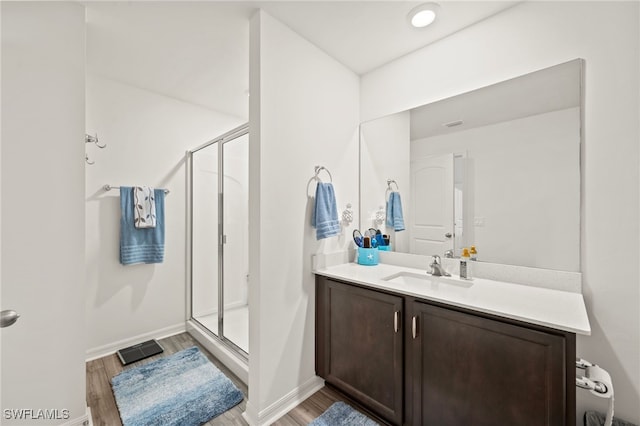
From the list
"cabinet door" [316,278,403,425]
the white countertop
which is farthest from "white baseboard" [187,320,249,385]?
the white countertop

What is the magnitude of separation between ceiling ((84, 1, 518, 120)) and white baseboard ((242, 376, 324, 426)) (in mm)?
2391

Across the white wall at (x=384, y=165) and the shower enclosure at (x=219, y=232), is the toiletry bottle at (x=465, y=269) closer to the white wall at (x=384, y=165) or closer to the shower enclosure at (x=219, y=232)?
the white wall at (x=384, y=165)

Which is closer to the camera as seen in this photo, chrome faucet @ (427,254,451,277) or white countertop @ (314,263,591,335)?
white countertop @ (314,263,591,335)

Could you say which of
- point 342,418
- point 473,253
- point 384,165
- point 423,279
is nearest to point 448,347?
point 423,279

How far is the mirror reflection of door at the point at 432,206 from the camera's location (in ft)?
5.93

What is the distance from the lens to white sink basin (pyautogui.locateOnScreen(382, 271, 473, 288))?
5.17 feet

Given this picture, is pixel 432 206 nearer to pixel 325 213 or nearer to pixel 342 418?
pixel 325 213

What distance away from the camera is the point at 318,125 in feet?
6.29

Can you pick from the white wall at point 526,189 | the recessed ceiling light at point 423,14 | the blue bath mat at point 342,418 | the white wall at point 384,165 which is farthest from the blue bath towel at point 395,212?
the blue bath mat at point 342,418

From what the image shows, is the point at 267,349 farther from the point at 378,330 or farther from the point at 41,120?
the point at 41,120

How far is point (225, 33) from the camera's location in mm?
1749

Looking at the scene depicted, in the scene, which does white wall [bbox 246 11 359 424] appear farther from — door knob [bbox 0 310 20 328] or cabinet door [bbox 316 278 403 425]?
door knob [bbox 0 310 20 328]

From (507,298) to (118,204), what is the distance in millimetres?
3045

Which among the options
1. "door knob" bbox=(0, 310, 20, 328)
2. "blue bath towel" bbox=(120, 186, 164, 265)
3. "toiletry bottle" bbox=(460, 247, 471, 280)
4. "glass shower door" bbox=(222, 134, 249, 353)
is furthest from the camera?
"glass shower door" bbox=(222, 134, 249, 353)
